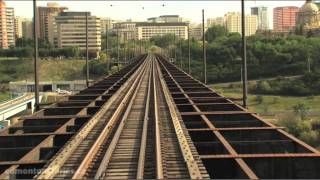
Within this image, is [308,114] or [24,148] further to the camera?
[308,114]

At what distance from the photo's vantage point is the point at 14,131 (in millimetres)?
16344

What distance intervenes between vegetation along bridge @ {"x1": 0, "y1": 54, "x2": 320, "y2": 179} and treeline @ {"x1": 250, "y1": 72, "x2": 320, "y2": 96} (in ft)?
343

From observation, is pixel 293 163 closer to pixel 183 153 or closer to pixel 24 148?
pixel 183 153

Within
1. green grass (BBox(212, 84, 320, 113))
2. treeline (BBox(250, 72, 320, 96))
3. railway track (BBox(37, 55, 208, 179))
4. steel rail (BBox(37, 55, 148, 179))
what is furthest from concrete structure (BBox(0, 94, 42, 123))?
treeline (BBox(250, 72, 320, 96))

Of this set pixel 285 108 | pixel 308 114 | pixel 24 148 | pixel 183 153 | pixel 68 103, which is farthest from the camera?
pixel 285 108

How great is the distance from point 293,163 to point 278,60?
14436cm

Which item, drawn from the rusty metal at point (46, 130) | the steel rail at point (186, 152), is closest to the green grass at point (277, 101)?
the rusty metal at point (46, 130)

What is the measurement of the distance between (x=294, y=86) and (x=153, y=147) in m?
115

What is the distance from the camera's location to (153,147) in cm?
1309

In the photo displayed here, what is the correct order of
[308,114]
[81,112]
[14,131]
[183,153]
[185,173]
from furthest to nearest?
[308,114]
[81,112]
[14,131]
[183,153]
[185,173]

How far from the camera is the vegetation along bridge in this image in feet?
34.9

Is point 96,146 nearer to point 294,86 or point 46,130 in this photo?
point 46,130

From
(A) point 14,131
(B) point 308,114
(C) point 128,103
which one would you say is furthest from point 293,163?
(B) point 308,114

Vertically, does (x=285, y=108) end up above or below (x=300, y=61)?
below
